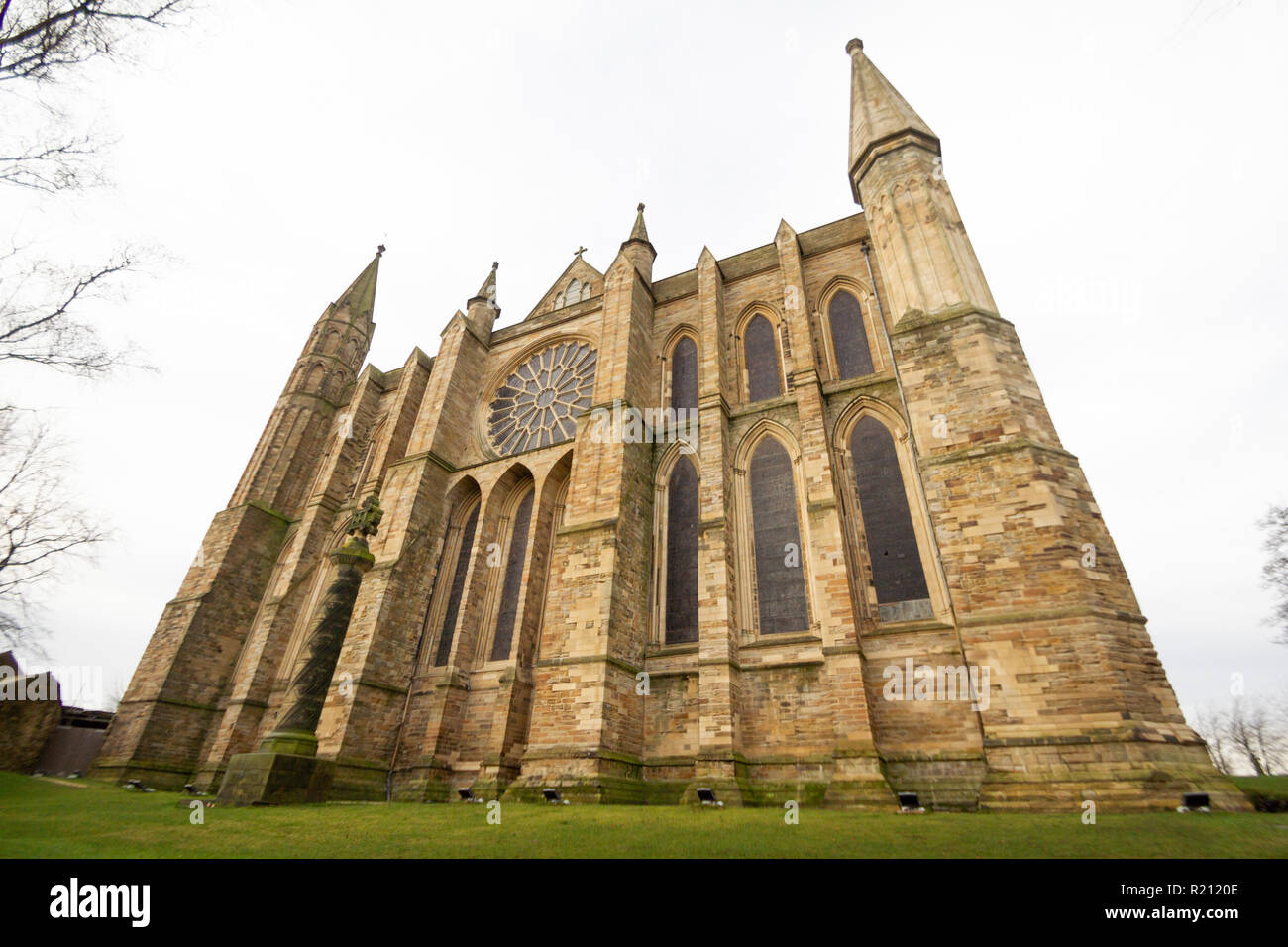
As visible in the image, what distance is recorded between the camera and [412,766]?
508 inches

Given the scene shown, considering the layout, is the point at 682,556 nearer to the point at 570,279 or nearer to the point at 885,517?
the point at 885,517

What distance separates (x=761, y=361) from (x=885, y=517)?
6265 millimetres

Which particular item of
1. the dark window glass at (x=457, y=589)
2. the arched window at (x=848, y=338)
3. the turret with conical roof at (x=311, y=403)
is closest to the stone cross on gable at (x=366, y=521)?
the dark window glass at (x=457, y=589)

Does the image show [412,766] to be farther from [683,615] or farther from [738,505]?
[738,505]

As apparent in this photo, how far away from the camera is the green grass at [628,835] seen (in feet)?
15.4

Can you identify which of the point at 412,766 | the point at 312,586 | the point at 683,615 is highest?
the point at 312,586

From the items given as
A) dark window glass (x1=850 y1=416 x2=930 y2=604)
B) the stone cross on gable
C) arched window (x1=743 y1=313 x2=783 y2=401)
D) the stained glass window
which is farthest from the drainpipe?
dark window glass (x1=850 y1=416 x2=930 y2=604)

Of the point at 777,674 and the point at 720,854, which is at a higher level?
the point at 777,674

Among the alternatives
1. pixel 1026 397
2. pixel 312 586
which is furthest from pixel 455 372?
pixel 1026 397

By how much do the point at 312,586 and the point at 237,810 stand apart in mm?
10908

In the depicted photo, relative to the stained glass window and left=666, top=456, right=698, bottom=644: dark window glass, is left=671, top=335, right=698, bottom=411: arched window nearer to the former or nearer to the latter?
left=666, top=456, right=698, bottom=644: dark window glass

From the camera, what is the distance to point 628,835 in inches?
231

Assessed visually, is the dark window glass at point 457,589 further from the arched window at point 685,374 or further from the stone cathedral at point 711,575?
the arched window at point 685,374

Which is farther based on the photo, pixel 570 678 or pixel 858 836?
pixel 570 678
